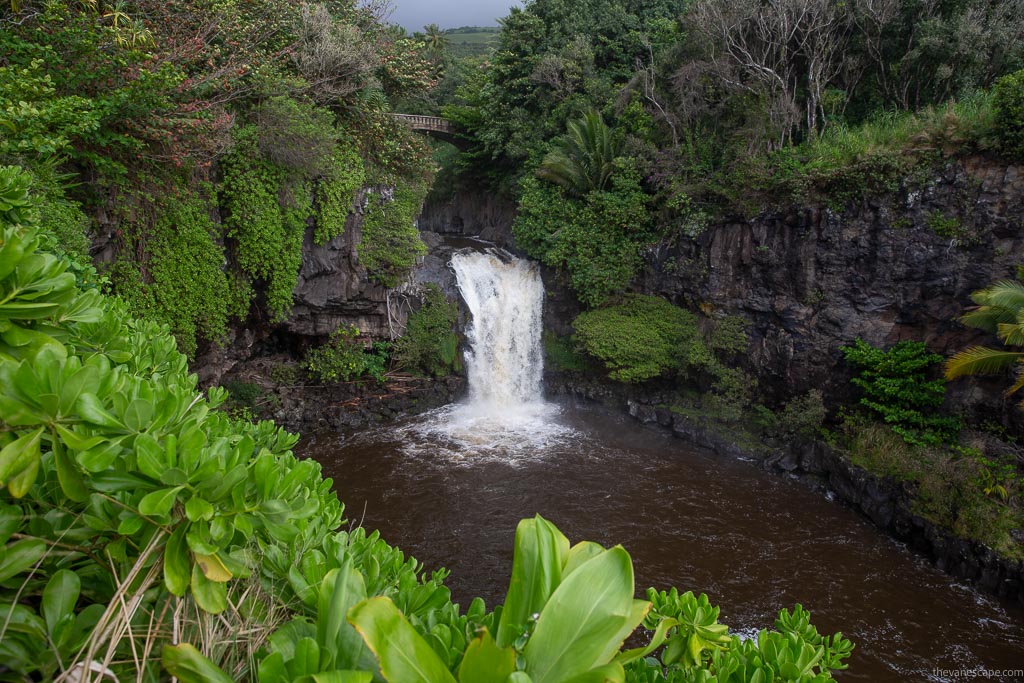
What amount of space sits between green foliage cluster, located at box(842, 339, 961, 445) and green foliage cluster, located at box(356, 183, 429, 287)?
885cm

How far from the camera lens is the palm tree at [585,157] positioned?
12.3m

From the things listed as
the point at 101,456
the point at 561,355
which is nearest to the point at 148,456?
the point at 101,456

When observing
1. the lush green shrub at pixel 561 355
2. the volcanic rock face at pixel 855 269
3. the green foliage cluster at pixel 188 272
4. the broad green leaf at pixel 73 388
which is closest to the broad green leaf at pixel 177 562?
the broad green leaf at pixel 73 388

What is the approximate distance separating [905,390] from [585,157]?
26.3 feet

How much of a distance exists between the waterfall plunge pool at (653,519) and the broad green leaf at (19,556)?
4.46 meters

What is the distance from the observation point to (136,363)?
93.9 inches

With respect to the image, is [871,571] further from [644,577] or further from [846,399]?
[846,399]

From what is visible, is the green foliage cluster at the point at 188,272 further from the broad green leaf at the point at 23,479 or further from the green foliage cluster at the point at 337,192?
the broad green leaf at the point at 23,479

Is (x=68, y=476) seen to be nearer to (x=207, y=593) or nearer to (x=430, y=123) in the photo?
(x=207, y=593)

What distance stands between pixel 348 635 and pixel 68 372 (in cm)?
88

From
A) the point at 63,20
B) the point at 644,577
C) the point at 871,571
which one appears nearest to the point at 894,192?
the point at 871,571

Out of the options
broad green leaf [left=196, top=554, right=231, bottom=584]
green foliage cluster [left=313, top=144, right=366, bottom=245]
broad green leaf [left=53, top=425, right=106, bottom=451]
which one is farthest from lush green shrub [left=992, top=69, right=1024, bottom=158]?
broad green leaf [left=53, top=425, right=106, bottom=451]

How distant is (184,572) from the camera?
114 centimetres

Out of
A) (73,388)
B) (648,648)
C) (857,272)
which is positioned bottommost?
(648,648)
